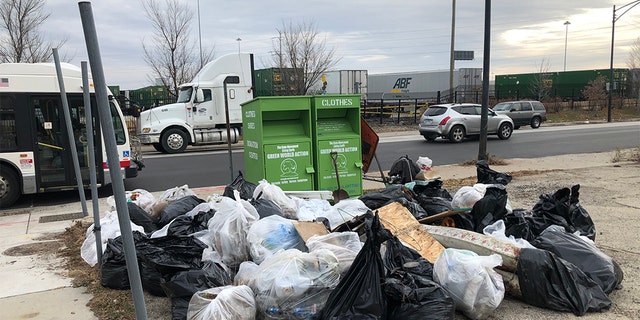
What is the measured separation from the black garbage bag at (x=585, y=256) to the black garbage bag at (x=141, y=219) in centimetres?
411

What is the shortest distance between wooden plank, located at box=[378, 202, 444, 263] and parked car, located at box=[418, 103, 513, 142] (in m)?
15.1

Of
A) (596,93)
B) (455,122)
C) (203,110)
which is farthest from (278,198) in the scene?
(596,93)

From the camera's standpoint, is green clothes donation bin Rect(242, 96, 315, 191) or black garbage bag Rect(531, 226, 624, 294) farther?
green clothes donation bin Rect(242, 96, 315, 191)

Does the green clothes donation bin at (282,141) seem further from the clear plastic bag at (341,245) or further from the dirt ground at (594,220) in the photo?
the clear plastic bag at (341,245)

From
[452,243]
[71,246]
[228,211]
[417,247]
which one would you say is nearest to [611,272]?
[452,243]

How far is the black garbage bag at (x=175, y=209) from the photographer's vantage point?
563 cm

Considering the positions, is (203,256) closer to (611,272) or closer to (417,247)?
(417,247)

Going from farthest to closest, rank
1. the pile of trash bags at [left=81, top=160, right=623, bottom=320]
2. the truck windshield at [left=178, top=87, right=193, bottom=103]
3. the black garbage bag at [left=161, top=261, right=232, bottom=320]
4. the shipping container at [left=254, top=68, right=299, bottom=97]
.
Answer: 1. the shipping container at [left=254, top=68, right=299, bottom=97]
2. the truck windshield at [left=178, top=87, right=193, bottom=103]
3. the black garbage bag at [left=161, top=261, right=232, bottom=320]
4. the pile of trash bags at [left=81, top=160, right=623, bottom=320]

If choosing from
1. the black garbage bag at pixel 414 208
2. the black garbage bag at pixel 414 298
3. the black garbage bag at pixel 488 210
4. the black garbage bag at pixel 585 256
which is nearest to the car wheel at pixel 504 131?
the black garbage bag at pixel 414 208

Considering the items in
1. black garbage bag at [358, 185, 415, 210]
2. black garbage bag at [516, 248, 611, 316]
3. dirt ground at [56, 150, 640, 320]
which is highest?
black garbage bag at [358, 185, 415, 210]

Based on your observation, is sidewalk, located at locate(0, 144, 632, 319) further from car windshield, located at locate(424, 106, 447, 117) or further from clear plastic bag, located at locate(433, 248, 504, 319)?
car windshield, located at locate(424, 106, 447, 117)

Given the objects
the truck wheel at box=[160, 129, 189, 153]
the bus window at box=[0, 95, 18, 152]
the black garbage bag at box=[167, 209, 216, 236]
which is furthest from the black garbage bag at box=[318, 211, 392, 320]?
the truck wheel at box=[160, 129, 189, 153]

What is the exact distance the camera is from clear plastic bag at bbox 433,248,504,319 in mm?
3471

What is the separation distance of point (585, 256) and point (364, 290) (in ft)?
7.06
